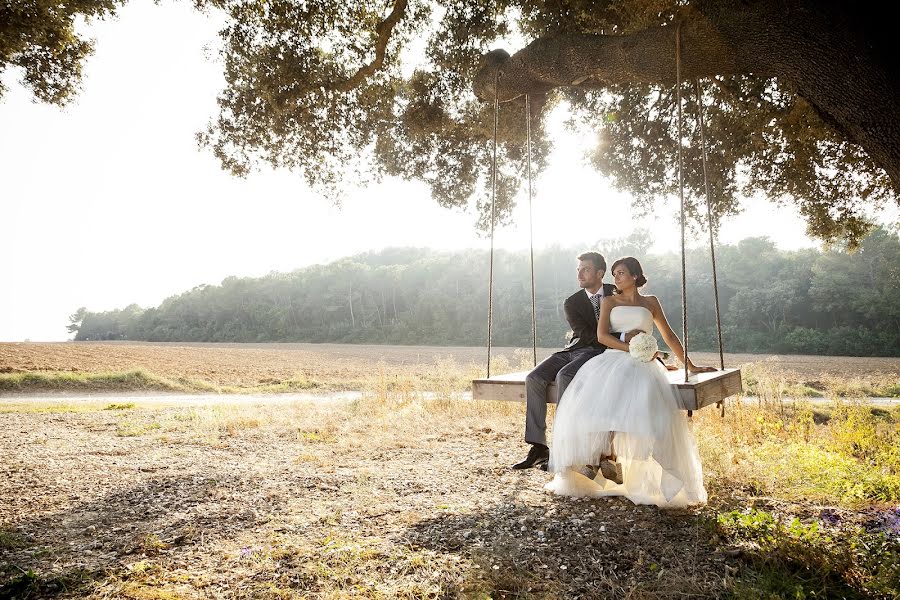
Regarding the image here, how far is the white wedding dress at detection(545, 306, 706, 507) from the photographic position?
420cm

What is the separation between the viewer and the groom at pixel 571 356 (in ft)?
16.2

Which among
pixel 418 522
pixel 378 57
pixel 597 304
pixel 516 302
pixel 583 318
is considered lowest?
pixel 418 522

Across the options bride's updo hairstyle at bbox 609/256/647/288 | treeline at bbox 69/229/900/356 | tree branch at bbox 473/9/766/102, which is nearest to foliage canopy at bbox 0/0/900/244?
tree branch at bbox 473/9/766/102

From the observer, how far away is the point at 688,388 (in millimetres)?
4105

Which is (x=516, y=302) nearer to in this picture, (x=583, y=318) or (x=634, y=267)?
(x=583, y=318)

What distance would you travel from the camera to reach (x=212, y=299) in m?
84.1

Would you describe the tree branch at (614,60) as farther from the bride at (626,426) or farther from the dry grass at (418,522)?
the dry grass at (418,522)

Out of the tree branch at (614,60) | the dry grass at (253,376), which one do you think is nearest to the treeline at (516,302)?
the dry grass at (253,376)

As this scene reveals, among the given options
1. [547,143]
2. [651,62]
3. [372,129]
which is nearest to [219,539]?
[651,62]

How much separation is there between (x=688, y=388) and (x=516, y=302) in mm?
51414

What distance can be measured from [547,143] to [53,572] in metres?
8.29

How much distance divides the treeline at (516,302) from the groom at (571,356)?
28951 mm

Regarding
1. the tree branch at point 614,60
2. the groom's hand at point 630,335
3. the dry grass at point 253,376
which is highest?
the tree branch at point 614,60

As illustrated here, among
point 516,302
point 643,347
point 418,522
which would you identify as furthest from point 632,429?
point 516,302
